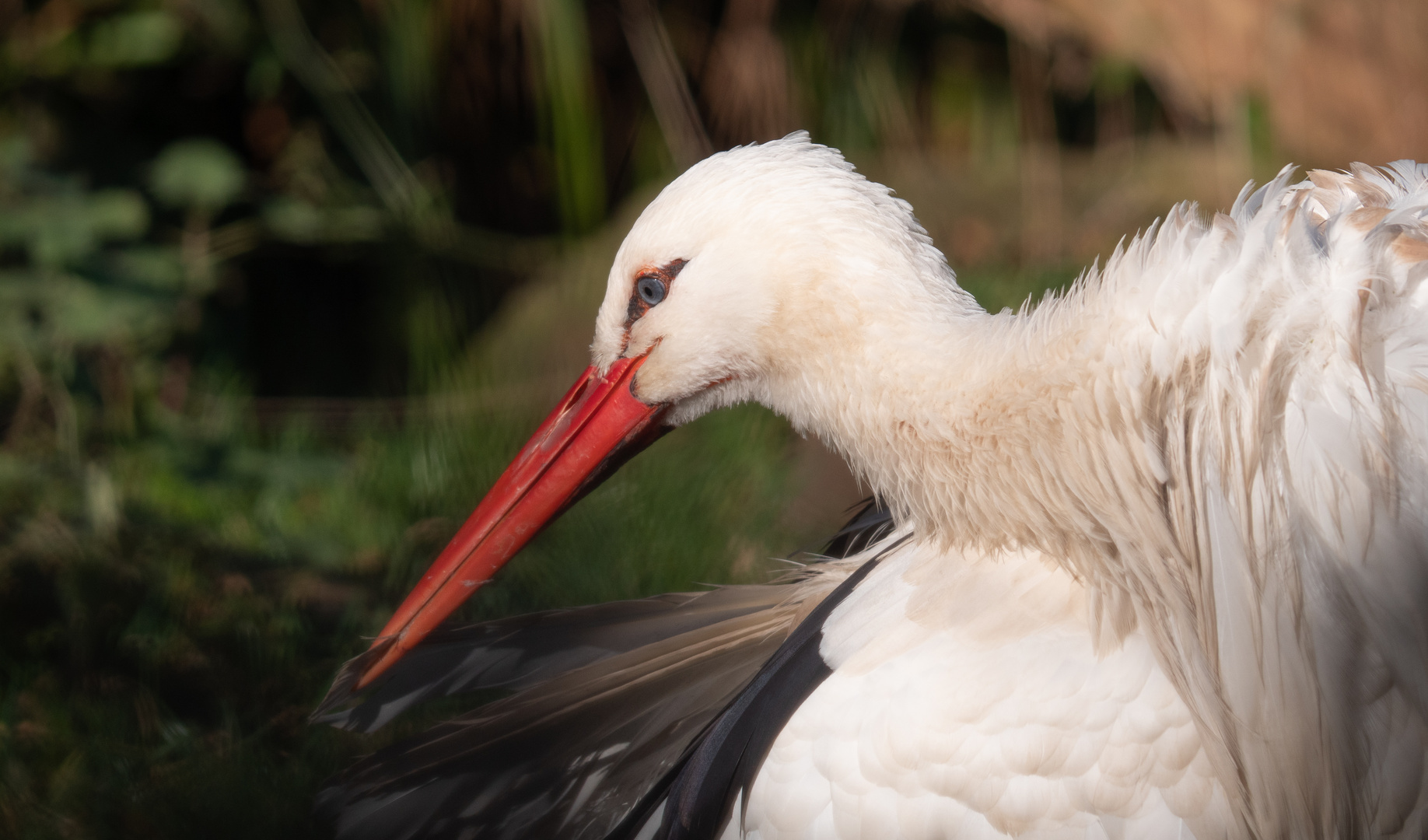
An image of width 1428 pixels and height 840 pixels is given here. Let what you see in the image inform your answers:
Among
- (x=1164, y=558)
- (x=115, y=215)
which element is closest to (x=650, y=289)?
(x=1164, y=558)

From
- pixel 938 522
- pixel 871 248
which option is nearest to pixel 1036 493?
→ pixel 938 522

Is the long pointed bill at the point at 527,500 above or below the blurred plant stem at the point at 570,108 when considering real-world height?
below

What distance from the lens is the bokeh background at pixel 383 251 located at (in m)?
2.49

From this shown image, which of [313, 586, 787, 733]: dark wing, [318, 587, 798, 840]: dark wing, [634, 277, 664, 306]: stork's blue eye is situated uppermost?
[634, 277, 664, 306]: stork's blue eye

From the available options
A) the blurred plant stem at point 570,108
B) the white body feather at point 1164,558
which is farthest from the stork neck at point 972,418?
the blurred plant stem at point 570,108

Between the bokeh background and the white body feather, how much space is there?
1166mm

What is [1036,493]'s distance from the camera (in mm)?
1432

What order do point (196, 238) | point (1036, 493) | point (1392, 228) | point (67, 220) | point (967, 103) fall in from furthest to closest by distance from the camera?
point (967, 103) → point (196, 238) → point (67, 220) → point (1036, 493) → point (1392, 228)

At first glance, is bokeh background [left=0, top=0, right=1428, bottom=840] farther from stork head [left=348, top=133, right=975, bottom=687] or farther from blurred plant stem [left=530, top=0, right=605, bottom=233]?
stork head [left=348, top=133, right=975, bottom=687]

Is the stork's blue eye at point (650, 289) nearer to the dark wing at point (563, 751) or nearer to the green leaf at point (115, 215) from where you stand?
the dark wing at point (563, 751)

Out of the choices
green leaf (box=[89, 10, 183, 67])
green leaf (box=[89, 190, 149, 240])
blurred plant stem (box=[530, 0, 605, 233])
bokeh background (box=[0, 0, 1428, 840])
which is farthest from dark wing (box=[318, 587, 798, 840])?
blurred plant stem (box=[530, 0, 605, 233])

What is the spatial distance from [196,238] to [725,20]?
2253 millimetres

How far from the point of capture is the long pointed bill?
183 cm

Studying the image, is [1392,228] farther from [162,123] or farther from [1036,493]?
[162,123]
